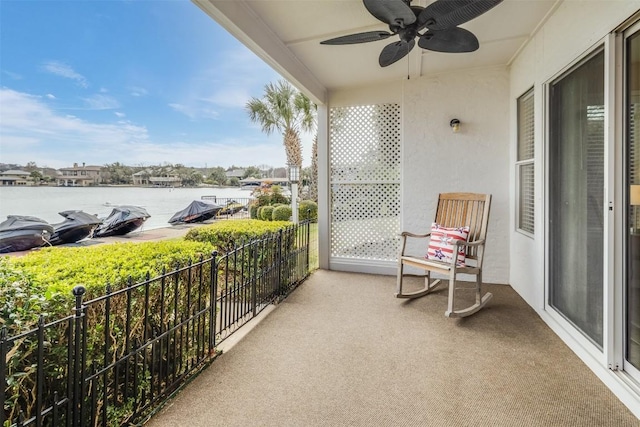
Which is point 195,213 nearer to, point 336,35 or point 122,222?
point 122,222

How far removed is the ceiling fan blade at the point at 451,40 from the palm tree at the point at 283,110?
8220 millimetres

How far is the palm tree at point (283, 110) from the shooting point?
1062 centimetres

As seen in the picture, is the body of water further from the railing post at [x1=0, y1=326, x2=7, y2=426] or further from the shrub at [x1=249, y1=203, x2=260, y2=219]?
the railing post at [x1=0, y1=326, x2=7, y2=426]

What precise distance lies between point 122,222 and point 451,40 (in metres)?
10.0

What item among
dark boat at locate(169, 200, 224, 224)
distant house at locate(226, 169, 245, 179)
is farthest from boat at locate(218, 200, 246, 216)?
distant house at locate(226, 169, 245, 179)

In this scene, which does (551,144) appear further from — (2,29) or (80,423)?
(2,29)

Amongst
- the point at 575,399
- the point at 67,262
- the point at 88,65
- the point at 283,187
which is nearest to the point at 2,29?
the point at 88,65

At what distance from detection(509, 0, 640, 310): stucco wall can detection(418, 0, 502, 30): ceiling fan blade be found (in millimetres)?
752

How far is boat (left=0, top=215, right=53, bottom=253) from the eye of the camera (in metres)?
5.51

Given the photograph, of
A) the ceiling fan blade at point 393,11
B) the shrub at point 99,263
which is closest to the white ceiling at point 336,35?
the ceiling fan blade at point 393,11

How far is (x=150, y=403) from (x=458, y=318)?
2527 mm

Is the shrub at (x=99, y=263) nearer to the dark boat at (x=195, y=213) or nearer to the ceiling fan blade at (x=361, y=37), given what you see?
the ceiling fan blade at (x=361, y=37)

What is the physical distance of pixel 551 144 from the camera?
9.16ft

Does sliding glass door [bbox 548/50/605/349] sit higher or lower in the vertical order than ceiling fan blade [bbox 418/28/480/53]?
lower
